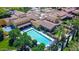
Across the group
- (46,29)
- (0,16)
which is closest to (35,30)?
(46,29)

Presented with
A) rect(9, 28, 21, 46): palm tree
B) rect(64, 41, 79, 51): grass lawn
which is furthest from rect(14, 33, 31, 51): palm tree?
rect(64, 41, 79, 51): grass lawn

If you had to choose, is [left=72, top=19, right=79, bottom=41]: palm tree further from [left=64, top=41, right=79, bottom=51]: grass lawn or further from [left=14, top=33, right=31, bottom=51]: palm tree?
[left=14, top=33, right=31, bottom=51]: palm tree

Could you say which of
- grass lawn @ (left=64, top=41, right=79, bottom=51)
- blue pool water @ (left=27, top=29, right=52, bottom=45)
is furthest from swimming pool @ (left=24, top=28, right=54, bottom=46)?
grass lawn @ (left=64, top=41, right=79, bottom=51)

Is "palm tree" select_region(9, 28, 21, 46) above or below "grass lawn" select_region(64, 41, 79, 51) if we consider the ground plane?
above

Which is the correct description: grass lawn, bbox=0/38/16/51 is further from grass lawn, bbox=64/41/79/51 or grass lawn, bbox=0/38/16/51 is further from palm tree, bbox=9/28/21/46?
grass lawn, bbox=64/41/79/51

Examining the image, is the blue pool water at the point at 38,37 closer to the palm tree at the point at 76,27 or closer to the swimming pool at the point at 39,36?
the swimming pool at the point at 39,36

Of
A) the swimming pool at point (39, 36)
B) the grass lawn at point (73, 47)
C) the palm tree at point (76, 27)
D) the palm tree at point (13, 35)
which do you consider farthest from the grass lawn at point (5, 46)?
the palm tree at point (76, 27)

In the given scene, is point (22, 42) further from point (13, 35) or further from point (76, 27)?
point (76, 27)
